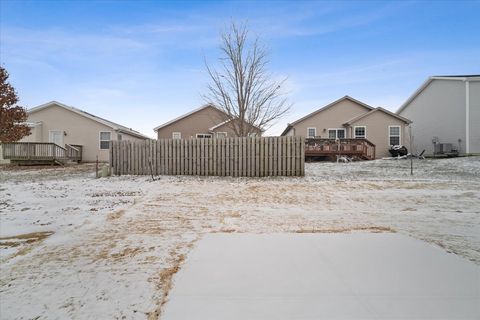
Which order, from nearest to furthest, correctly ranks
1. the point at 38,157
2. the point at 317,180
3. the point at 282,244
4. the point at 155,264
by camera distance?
the point at 155,264 → the point at 282,244 → the point at 317,180 → the point at 38,157

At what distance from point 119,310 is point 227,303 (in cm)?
93

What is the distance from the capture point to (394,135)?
902 inches

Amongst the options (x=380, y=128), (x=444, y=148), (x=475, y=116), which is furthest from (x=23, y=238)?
(x=475, y=116)

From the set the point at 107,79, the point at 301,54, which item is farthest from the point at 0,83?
the point at 301,54

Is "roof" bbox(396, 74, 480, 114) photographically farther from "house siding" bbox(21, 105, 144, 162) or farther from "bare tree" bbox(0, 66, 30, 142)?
"bare tree" bbox(0, 66, 30, 142)

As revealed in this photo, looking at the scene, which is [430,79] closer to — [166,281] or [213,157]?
[213,157]

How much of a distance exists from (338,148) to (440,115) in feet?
31.3

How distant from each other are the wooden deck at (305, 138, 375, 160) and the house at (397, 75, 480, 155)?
6188mm

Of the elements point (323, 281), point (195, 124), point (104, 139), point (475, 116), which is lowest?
point (323, 281)

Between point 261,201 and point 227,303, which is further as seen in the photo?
point 261,201

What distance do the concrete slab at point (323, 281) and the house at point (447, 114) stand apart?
21.7 meters

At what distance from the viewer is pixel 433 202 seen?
7.05 m

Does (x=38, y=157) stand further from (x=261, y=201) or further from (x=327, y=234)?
(x=327, y=234)

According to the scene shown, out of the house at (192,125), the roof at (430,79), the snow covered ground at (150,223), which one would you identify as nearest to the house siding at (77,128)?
the house at (192,125)
